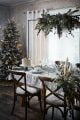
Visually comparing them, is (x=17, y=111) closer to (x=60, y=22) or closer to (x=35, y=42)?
(x=60, y=22)

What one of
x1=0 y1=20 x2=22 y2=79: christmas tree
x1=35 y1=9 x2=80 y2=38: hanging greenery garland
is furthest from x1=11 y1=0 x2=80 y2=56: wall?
x1=35 y1=9 x2=80 y2=38: hanging greenery garland

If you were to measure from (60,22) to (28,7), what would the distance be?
2.70 m

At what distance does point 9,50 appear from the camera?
6.42 m

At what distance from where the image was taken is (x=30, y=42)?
265 inches

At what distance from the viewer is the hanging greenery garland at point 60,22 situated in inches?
170

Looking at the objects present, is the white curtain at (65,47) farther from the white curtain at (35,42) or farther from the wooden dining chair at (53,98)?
the wooden dining chair at (53,98)

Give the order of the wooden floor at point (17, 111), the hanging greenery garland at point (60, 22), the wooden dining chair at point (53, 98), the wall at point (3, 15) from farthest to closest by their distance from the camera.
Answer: the wall at point (3, 15) → the hanging greenery garland at point (60, 22) → the wooden floor at point (17, 111) → the wooden dining chair at point (53, 98)

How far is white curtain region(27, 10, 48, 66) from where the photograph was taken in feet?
20.9

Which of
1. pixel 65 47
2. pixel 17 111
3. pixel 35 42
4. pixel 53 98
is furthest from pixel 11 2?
pixel 53 98

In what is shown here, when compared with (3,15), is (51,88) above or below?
below

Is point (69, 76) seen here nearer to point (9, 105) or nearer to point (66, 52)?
point (9, 105)

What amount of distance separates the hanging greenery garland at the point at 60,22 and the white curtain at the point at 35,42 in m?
1.72

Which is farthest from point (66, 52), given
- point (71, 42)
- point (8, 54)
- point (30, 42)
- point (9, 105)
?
Answer: point (9, 105)

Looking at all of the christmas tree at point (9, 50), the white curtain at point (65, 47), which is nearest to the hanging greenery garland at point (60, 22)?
the white curtain at point (65, 47)
